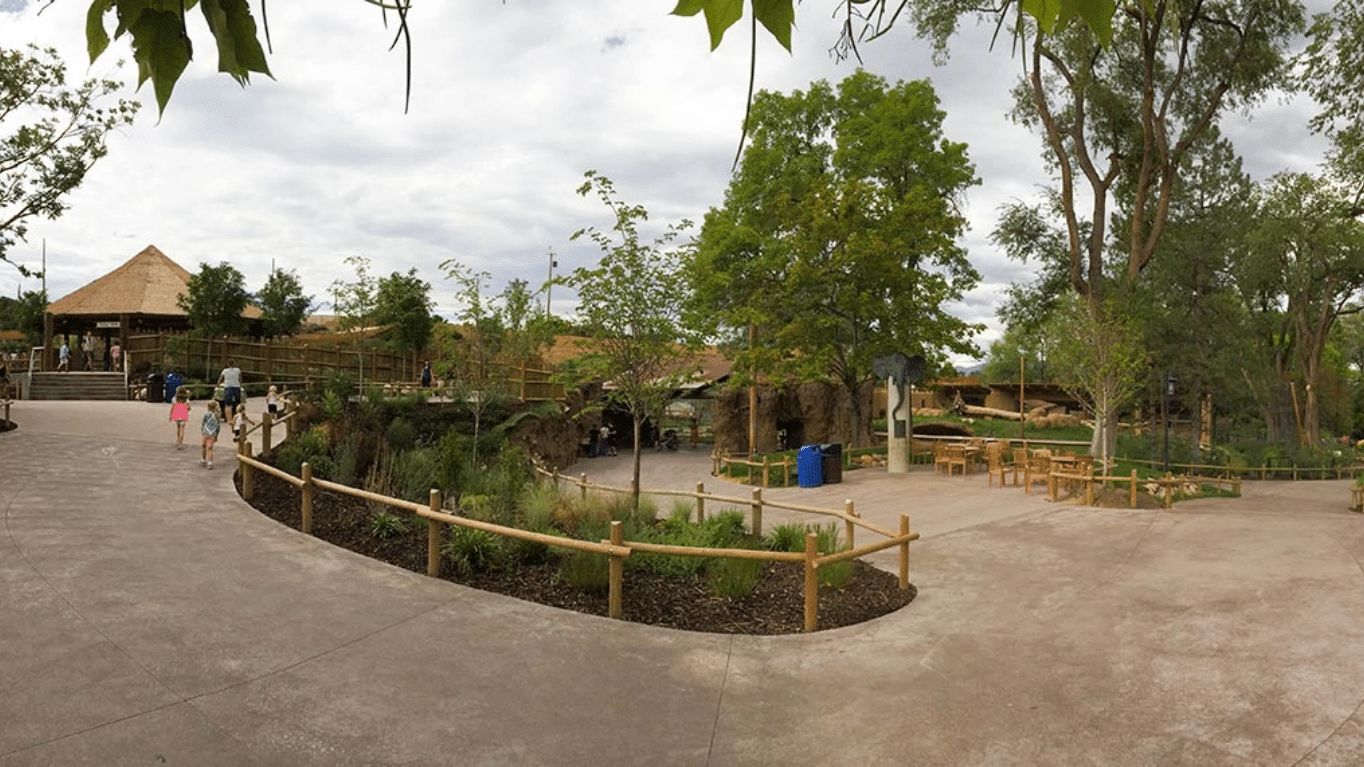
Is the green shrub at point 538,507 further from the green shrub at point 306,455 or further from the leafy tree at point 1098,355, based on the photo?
the leafy tree at point 1098,355

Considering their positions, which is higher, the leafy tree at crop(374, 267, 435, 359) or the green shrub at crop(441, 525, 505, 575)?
the leafy tree at crop(374, 267, 435, 359)

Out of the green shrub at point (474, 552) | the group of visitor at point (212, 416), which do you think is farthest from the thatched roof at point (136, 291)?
the green shrub at point (474, 552)

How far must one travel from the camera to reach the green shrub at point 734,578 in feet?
26.8

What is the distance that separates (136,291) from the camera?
35.5 metres

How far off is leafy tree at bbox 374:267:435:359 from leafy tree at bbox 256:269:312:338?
575 centimetres

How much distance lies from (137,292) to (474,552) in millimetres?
34423

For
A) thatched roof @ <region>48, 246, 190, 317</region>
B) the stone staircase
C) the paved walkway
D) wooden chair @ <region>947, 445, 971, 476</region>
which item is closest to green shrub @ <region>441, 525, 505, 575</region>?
the paved walkway

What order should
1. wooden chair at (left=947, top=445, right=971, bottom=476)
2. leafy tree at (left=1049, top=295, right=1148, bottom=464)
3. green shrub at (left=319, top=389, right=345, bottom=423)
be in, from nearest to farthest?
1. green shrub at (left=319, top=389, right=345, bottom=423)
2. leafy tree at (left=1049, top=295, right=1148, bottom=464)
3. wooden chair at (left=947, top=445, right=971, bottom=476)

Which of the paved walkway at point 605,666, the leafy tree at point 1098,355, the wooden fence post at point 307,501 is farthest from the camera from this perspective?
the leafy tree at point 1098,355

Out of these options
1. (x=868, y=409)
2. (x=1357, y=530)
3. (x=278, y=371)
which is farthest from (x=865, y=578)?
(x=278, y=371)

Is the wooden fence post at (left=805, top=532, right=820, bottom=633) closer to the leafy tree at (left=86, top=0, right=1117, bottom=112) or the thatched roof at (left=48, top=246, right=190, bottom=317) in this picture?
the leafy tree at (left=86, top=0, right=1117, bottom=112)

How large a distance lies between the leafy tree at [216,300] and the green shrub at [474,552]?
2915cm

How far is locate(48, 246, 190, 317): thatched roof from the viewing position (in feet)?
112

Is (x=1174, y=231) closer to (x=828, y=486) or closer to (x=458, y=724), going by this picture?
(x=828, y=486)
